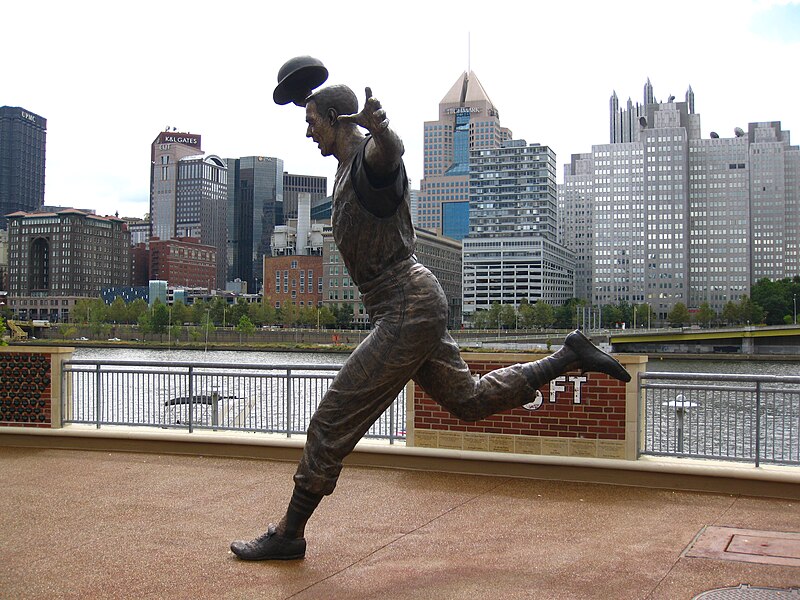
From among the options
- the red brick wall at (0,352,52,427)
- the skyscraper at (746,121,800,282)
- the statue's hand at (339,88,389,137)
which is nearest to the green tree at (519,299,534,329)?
the skyscraper at (746,121,800,282)

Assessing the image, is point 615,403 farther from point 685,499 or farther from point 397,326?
point 397,326

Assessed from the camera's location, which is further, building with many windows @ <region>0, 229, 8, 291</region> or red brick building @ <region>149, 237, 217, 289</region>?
red brick building @ <region>149, 237, 217, 289</region>

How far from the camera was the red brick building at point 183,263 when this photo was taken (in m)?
175

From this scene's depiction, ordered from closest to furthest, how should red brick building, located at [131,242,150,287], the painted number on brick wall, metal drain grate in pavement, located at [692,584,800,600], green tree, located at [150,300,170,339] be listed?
metal drain grate in pavement, located at [692,584,800,600]
the painted number on brick wall
green tree, located at [150,300,170,339]
red brick building, located at [131,242,150,287]

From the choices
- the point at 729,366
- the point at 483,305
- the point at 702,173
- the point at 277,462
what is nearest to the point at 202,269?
the point at 483,305

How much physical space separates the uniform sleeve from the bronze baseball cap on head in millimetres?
707

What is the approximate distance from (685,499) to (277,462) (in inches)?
146

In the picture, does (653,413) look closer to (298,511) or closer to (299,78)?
(298,511)

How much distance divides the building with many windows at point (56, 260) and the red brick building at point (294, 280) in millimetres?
A: 38963

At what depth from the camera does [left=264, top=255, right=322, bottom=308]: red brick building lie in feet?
446

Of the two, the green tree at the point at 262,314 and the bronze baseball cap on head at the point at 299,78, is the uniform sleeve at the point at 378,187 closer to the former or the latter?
the bronze baseball cap on head at the point at 299,78

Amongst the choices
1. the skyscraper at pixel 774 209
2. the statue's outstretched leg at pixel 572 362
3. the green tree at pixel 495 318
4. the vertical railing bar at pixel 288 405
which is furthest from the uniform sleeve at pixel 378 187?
the skyscraper at pixel 774 209

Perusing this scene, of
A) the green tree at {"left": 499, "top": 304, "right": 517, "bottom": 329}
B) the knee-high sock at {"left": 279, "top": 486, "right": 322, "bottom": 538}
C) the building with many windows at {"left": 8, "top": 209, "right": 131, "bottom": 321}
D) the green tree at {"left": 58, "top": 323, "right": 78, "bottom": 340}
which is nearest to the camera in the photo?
the knee-high sock at {"left": 279, "top": 486, "right": 322, "bottom": 538}

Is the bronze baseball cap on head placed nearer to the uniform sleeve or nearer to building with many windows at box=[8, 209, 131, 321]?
the uniform sleeve
